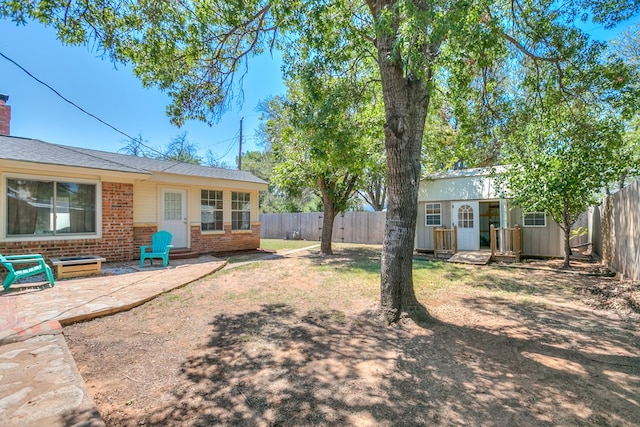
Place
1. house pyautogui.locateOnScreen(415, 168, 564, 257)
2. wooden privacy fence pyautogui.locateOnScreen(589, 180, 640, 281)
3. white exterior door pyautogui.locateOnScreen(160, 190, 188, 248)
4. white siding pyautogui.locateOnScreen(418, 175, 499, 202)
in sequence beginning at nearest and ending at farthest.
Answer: wooden privacy fence pyautogui.locateOnScreen(589, 180, 640, 281) → white exterior door pyautogui.locateOnScreen(160, 190, 188, 248) → house pyautogui.locateOnScreen(415, 168, 564, 257) → white siding pyautogui.locateOnScreen(418, 175, 499, 202)

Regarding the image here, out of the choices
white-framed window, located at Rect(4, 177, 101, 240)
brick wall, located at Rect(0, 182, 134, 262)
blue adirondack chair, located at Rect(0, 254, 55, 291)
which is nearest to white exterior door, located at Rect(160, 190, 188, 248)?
brick wall, located at Rect(0, 182, 134, 262)

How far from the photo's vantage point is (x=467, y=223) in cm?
1185

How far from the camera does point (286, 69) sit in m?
6.53

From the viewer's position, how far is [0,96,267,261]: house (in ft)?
24.2

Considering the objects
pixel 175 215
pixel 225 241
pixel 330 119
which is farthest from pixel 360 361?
pixel 225 241

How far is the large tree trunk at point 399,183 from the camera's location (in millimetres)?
4301

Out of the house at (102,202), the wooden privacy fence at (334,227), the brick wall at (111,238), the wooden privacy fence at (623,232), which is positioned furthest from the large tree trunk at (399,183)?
the wooden privacy fence at (334,227)

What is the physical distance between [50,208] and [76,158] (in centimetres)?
145

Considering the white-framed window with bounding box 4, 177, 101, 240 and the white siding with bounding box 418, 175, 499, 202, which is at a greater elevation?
the white siding with bounding box 418, 175, 499, 202

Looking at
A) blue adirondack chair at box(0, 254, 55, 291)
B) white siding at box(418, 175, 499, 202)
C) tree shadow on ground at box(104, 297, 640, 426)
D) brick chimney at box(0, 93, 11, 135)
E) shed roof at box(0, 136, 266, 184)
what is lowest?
tree shadow on ground at box(104, 297, 640, 426)

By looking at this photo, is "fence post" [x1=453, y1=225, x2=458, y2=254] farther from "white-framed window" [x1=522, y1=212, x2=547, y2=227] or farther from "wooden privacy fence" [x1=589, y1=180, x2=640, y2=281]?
"wooden privacy fence" [x1=589, y1=180, x2=640, y2=281]

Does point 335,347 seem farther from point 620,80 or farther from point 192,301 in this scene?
point 620,80

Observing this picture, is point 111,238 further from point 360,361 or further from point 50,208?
point 360,361

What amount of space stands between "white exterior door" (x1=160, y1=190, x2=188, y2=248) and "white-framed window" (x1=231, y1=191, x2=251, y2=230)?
1858mm
